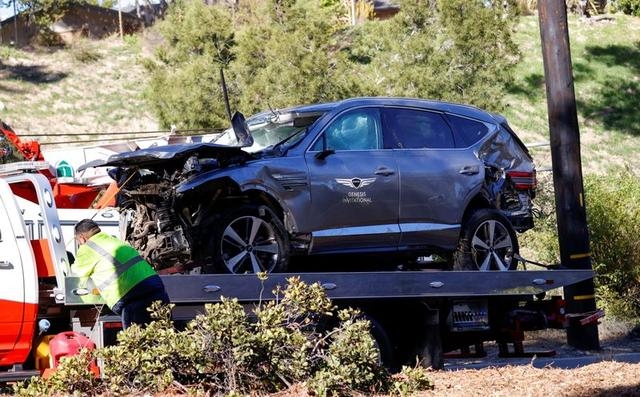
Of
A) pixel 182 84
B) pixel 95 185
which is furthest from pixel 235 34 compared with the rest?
pixel 95 185

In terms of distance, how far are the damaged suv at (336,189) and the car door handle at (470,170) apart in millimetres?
17

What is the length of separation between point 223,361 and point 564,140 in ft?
24.9

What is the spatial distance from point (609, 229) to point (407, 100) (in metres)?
7.08

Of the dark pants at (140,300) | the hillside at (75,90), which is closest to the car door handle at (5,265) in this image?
the dark pants at (140,300)

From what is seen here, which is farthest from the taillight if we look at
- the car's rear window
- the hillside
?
the hillside

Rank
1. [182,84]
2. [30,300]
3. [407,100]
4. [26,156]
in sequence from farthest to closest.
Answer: [182,84] → [26,156] → [407,100] → [30,300]

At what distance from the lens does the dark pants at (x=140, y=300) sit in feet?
26.7

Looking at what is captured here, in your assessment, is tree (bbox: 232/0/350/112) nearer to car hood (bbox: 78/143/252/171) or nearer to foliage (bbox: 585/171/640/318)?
foliage (bbox: 585/171/640/318)

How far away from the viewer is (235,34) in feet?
75.9

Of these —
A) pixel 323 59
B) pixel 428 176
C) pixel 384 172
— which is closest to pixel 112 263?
pixel 384 172

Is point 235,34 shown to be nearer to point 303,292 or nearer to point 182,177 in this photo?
point 182,177

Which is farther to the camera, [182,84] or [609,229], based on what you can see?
[182,84]

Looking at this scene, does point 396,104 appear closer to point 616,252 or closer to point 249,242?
point 249,242

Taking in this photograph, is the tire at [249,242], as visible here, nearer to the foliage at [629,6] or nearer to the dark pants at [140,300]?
the dark pants at [140,300]
